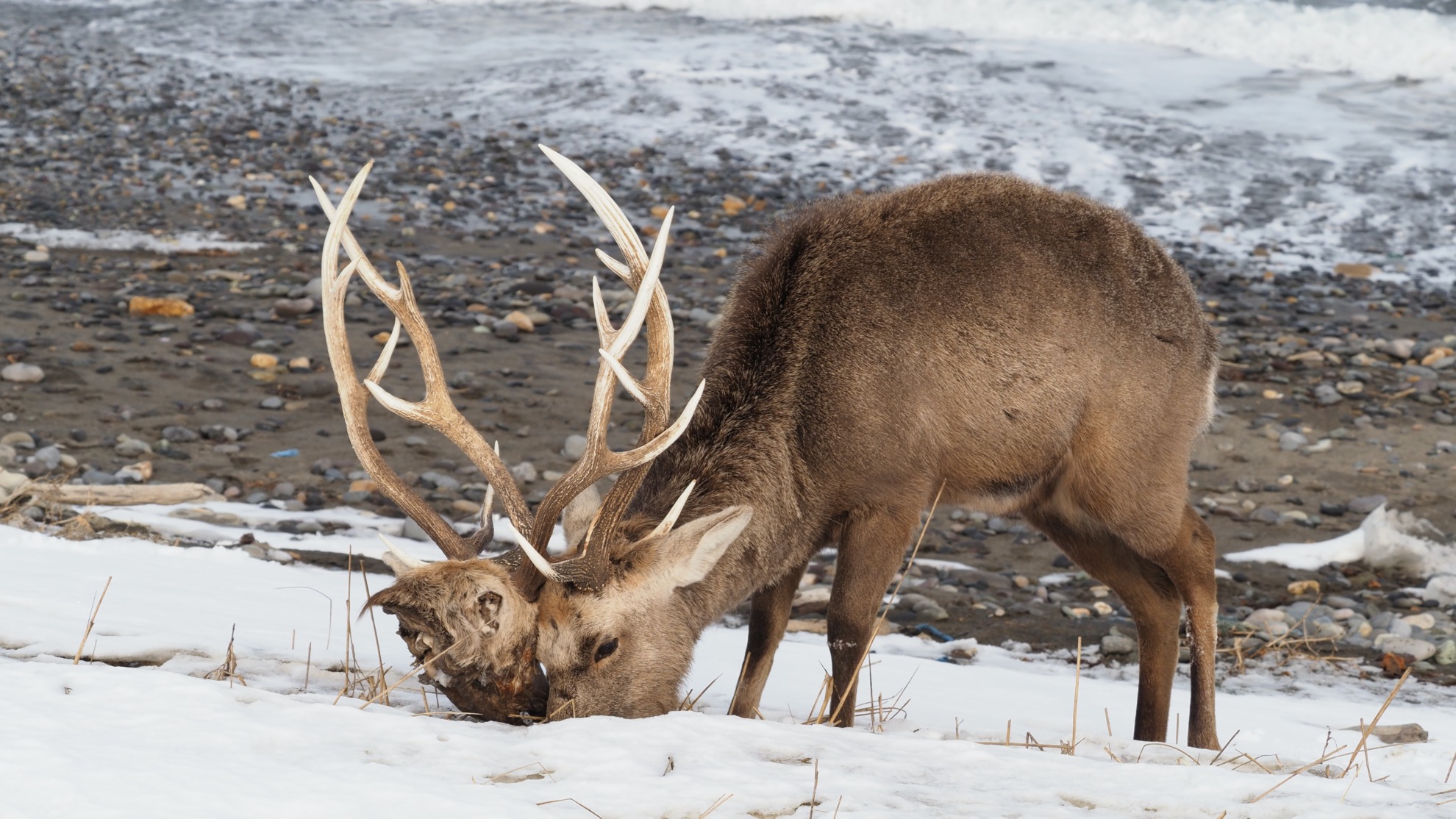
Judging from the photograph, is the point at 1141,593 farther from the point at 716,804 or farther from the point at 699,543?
the point at 716,804

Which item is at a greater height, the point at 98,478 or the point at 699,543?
the point at 699,543

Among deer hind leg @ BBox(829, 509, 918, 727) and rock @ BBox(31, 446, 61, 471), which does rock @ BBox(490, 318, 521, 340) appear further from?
deer hind leg @ BBox(829, 509, 918, 727)

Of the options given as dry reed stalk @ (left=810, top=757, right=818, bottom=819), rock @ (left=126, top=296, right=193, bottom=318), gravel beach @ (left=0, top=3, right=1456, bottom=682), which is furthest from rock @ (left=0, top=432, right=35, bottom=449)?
dry reed stalk @ (left=810, top=757, right=818, bottom=819)

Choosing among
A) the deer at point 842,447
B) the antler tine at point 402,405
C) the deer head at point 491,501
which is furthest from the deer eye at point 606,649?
the antler tine at point 402,405

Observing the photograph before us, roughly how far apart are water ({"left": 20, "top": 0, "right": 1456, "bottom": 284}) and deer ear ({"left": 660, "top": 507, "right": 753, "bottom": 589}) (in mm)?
11284

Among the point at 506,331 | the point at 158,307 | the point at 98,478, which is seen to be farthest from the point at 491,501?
the point at 158,307

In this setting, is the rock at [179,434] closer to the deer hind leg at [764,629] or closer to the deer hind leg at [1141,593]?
the deer hind leg at [764,629]

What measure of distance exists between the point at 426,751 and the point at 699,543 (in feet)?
4.22

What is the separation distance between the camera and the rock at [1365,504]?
28.7ft

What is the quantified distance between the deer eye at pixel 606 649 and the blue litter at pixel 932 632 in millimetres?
3009

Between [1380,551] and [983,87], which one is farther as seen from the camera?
[983,87]

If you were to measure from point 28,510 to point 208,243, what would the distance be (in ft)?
21.8

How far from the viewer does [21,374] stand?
924 centimetres

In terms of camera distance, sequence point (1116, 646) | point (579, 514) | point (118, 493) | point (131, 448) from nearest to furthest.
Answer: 1. point (579, 514)
2. point (1116, 646)
3. point (118, 493)
4. point (131, 448)
